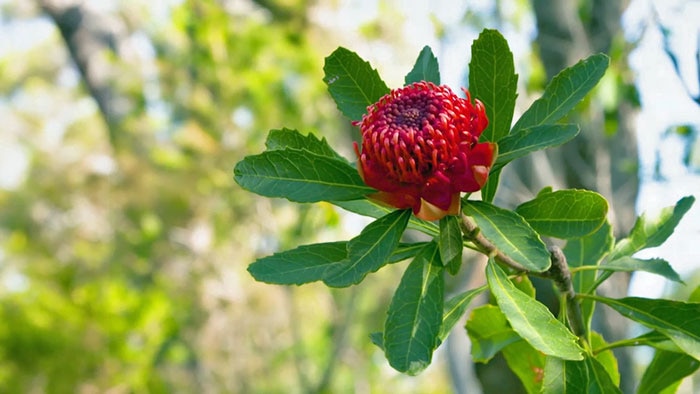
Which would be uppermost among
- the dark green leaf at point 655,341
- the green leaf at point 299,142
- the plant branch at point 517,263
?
the green leaf at point 299,142

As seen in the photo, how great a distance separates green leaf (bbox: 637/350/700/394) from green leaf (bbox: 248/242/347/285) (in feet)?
1.27

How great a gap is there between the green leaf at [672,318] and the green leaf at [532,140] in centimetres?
17

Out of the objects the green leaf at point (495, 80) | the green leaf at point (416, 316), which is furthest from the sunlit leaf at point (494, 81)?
the green leaf at point (416, 316)

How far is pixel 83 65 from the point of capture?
185 inches

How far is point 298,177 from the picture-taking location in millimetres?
694

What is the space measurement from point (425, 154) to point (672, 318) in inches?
11.2

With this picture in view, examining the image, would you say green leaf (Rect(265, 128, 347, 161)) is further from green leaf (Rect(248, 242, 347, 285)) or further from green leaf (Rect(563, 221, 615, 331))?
green leaf (Rect(563, 221, 615, 331))

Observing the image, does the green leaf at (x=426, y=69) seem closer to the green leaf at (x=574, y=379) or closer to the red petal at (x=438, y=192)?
the red petal at (x=438, y=192)

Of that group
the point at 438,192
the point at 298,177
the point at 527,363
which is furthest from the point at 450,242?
the point at 527,363

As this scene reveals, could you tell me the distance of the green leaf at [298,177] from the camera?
0.69 m

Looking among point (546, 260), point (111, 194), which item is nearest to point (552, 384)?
point (546, 260)

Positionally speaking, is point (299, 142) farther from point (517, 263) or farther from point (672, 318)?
point (672, 318)

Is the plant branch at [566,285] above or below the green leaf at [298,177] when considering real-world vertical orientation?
below

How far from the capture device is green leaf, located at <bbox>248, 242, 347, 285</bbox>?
2.32 feet
